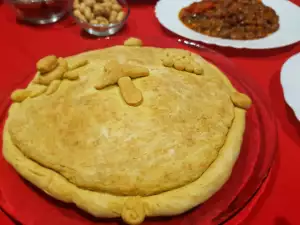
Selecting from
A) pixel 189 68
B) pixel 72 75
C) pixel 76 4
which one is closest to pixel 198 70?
pixel 189 68

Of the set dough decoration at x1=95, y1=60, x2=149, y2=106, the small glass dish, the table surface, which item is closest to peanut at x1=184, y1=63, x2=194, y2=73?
dough decoration at x1=95, y1=60, x2=149, y2=106

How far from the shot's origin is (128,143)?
3.06ft

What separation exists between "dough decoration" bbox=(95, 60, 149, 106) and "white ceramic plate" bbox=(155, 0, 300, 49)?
60cm

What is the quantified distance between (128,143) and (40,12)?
1.07 meters

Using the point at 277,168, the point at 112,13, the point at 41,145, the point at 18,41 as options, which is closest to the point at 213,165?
the point at 277,168

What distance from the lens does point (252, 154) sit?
1.05 meters

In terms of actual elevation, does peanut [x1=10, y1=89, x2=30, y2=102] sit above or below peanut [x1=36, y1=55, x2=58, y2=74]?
below

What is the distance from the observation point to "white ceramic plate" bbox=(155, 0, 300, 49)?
5.10 feet

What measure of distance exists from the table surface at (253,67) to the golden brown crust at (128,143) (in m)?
0.17

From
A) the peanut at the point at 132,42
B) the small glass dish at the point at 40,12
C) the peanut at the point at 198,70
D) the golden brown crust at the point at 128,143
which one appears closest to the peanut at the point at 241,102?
the golden brown crust at the point at 128,143

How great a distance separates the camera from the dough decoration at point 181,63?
114cm

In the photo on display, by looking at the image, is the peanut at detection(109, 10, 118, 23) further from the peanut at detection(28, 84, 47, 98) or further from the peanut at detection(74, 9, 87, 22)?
the peanut at detection(28, 84, 47, 98)

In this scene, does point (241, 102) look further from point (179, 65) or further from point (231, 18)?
point (231, 18)

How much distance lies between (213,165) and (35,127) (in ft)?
1.59
